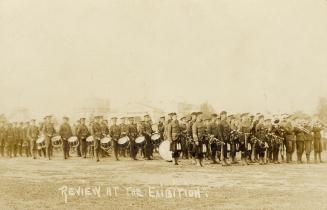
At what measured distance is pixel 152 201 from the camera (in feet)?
32.2

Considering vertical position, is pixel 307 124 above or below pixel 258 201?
above

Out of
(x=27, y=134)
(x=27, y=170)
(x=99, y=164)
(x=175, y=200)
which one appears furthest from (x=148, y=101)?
(x=175, y=200)

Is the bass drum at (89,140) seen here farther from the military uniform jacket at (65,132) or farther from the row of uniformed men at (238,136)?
the row of uniformed men at (238,136)

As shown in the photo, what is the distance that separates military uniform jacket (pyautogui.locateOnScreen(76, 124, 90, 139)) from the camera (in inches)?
742

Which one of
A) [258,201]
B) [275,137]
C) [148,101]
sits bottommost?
[258,201]

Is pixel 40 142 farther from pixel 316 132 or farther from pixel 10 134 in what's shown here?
pixel 316 132

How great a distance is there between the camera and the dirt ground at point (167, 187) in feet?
31.4

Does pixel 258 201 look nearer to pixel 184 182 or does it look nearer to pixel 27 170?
pixel 184 182

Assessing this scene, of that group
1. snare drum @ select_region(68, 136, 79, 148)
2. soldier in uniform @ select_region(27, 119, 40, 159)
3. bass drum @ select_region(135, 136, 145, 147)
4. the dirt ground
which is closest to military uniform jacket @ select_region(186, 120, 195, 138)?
the dirt ground

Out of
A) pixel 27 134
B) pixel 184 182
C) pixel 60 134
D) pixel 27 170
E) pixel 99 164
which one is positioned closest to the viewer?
pixel 184 182

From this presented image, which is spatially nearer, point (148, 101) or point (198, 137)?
point (198, 137)

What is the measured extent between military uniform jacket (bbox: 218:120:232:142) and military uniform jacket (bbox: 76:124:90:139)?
586 cm

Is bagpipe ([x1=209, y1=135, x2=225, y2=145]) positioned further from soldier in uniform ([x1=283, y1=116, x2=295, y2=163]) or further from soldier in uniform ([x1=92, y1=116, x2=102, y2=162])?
soldier in uniform ([x1=92, y1=116, x2=102, y2=162])

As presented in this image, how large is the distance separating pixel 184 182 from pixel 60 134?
8.30 metres
